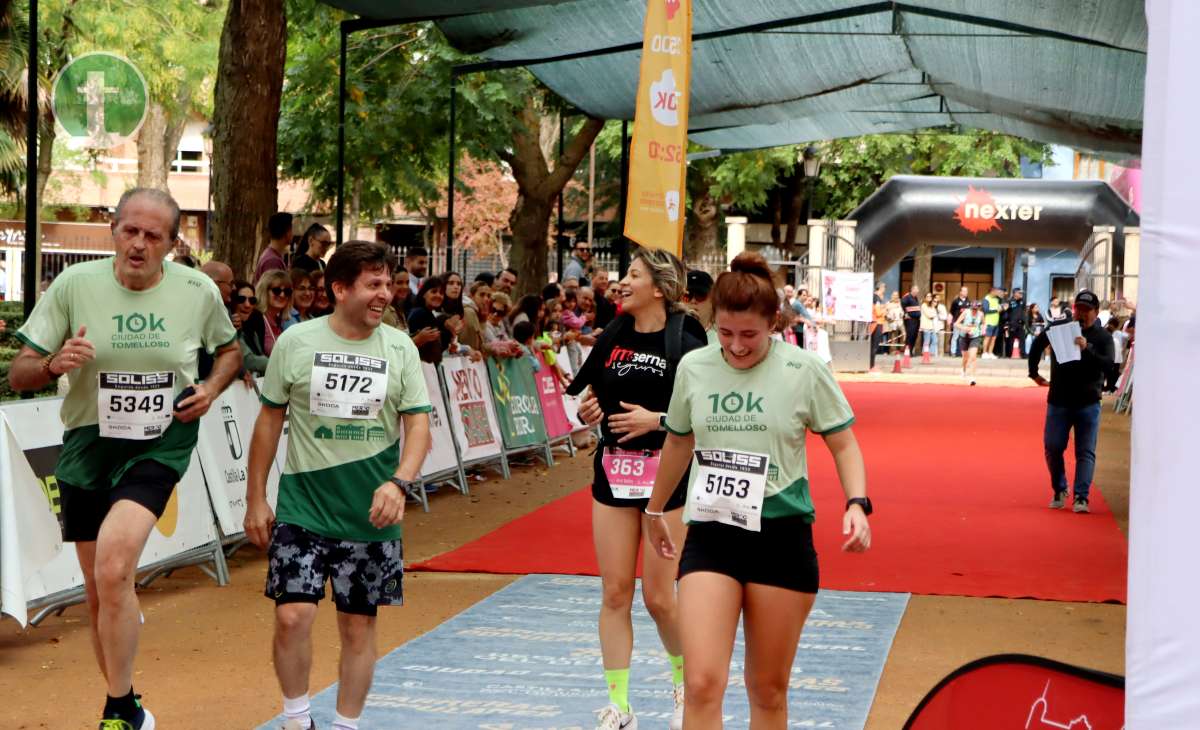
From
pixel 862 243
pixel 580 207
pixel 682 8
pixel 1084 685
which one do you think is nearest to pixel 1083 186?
pixel 862 243

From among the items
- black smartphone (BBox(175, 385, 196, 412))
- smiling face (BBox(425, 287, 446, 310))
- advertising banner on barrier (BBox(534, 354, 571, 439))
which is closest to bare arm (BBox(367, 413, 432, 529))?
black smartphone (BBox(175, 385, 196, 412))

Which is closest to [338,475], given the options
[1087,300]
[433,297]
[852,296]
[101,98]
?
[101,98]

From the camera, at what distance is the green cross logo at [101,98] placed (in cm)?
1205

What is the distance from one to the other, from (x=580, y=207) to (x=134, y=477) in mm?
49094

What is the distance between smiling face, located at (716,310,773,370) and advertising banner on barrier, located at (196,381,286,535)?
518cm

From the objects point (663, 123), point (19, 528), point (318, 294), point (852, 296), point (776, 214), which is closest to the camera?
point (19, 528)

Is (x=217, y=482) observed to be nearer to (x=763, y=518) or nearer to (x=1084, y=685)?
(x=763, y=518)

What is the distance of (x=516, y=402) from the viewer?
16.5 metres

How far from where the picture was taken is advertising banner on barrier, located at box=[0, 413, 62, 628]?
754 cm

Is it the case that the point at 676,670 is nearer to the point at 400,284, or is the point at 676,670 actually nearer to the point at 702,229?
the point at 400,284

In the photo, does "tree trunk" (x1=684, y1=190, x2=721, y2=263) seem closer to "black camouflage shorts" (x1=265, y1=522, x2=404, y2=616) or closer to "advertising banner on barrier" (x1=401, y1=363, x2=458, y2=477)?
"advertising banner on barrier" (x1=401, y1=363, x2=458, y2=477)

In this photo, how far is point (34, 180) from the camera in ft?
33.9

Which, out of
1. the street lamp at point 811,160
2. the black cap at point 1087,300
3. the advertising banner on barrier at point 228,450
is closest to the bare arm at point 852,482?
the advertising banner on barrier at point 228,450

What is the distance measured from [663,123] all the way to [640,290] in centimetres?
336
